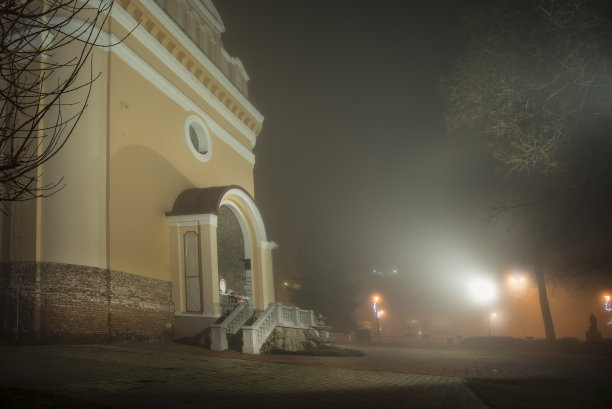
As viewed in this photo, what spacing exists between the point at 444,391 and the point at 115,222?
9902mm

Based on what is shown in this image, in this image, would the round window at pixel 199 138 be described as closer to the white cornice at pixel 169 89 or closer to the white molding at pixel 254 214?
the white cornice at pixel 169 89

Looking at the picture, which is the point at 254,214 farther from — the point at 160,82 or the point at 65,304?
the point at 65,304

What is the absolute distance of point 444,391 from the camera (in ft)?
28.2

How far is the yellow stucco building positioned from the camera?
12266 mm

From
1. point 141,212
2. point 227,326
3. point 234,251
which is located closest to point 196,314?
point 227,326

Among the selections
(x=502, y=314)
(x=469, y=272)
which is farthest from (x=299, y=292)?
(x=502, y=314)

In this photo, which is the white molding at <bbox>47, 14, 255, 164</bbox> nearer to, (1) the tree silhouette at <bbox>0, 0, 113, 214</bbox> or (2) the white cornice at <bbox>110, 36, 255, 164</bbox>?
(2) the white cornice at <bbox>110, 36, 255, 164</bbox>

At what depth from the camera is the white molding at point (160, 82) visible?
14.3 metres

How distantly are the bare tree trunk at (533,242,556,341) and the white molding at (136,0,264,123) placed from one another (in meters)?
19.6

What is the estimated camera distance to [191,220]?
53.1 ft

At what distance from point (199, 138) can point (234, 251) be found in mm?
5184

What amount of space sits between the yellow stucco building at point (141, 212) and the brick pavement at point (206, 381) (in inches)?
82.3

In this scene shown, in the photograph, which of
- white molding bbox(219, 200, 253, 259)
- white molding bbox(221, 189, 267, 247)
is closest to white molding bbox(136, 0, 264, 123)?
white molding bbox(221, 189, 267, 247)

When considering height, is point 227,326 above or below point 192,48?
below
